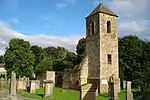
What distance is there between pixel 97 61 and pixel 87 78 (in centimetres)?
338

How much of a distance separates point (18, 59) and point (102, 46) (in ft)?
84.9

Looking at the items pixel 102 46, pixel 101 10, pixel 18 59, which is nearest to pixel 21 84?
pixel 102 46

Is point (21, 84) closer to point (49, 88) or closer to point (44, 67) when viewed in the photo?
point (49, 88)

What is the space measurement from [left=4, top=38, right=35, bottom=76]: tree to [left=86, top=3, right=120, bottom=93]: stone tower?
21945mm

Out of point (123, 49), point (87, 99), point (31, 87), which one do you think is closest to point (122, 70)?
point (123, 49)

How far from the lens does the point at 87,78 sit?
37.6 metres

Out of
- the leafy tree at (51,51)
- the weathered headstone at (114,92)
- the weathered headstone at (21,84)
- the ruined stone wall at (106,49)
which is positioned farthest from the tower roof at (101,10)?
the leafy tree at (51,51)

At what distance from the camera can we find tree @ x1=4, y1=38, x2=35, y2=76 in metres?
55.3

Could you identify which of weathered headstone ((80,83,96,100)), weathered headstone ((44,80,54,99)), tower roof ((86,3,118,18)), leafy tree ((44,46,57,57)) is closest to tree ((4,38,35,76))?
tower roof ((86,3,118,18))

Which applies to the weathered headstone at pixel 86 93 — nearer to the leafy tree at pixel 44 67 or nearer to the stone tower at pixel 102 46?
the stone tower at pixel 102 46

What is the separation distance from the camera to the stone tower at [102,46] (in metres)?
35.5

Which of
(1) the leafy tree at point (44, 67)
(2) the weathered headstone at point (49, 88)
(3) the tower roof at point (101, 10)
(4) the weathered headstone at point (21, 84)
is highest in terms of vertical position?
(3) the tower roof at point (101, 10)

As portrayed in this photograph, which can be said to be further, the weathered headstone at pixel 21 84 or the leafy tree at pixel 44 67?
the leafy tree at pixel 44 67

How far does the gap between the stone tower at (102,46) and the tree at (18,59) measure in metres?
21.9
